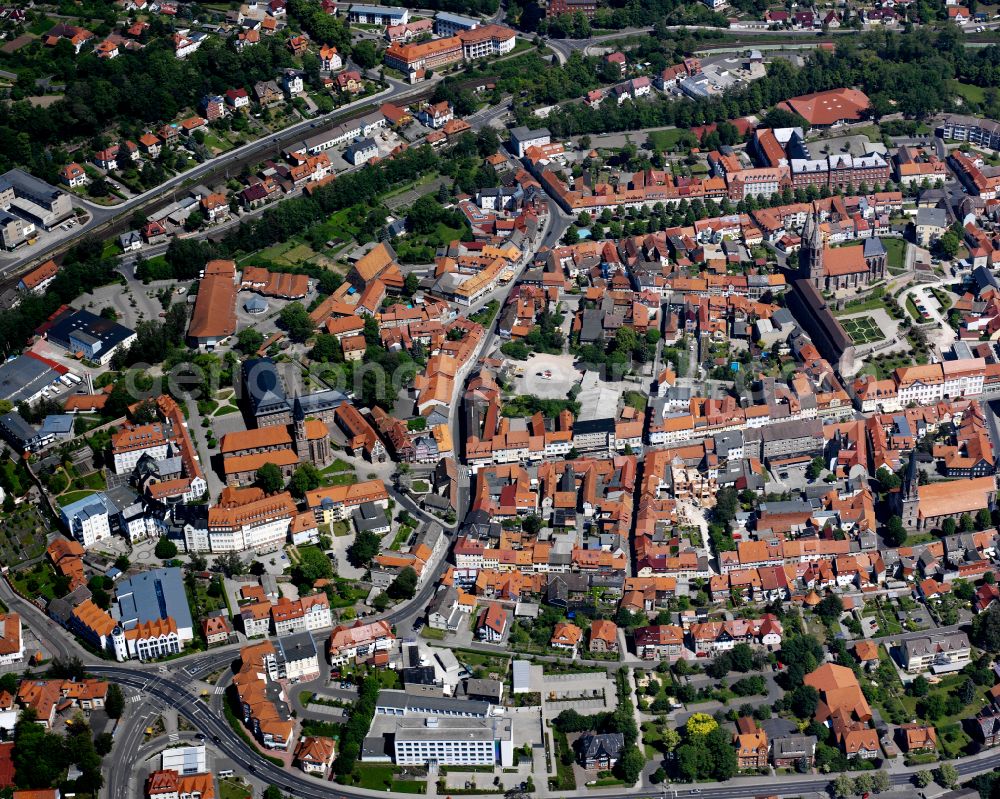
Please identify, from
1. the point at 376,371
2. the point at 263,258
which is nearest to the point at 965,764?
the point at 376,371

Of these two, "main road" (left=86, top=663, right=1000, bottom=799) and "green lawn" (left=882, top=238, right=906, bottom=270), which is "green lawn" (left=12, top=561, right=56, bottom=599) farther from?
"green lawn" (left=882, top=238, right=906, bottom=270)

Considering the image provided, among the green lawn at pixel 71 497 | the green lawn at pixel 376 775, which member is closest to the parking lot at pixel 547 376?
the green lawn at pixel 71 497

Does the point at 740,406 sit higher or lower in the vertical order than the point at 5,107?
lower

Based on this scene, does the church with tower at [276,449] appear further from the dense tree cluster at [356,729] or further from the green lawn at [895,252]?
the green lawn at [895,252]

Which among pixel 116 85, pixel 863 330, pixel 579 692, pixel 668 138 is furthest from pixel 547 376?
pixel 116 85

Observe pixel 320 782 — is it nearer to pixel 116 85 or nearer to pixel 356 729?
pixel 356 729

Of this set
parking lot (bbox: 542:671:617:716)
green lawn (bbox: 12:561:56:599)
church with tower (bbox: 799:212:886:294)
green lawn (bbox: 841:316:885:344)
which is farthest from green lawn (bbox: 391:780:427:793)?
church with tower (bbox: 799:212:886:294)

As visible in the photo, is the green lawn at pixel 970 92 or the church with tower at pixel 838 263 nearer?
the church with tower at pixel 838 263

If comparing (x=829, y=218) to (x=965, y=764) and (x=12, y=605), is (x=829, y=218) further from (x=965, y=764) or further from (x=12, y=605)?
(x=12, y=605)
